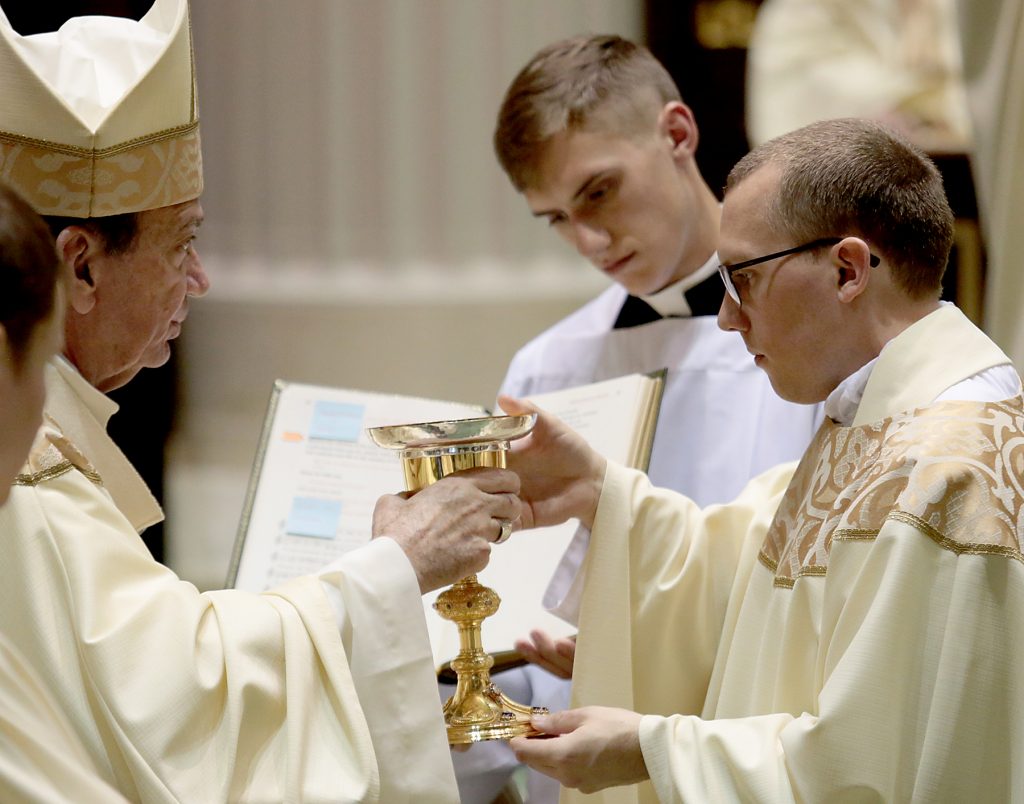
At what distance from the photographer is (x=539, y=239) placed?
685cm

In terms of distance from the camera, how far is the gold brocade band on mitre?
271cm

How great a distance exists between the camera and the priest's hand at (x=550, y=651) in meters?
3.35

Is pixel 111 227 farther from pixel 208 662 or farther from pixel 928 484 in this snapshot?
pixel 928 484

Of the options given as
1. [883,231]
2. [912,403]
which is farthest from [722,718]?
[883,231]

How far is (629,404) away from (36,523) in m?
1.68

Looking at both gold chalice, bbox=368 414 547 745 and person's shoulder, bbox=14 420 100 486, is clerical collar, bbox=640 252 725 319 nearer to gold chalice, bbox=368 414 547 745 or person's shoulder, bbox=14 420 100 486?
gold chalice, bbox=368 414 547 745

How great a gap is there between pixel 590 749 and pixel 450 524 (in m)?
0.49

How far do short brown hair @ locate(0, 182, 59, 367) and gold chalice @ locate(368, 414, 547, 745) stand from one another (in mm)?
916

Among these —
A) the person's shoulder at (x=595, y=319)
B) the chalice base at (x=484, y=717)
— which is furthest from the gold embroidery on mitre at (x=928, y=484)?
the person's shoulder at (x=595, y=319)

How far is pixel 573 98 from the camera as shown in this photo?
4.07m

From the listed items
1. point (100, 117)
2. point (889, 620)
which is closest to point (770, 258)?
point (889, 620)

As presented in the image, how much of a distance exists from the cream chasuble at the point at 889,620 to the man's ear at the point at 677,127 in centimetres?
161

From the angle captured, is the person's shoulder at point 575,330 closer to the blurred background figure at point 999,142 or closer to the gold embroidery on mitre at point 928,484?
the blurred background figure at point 999,142

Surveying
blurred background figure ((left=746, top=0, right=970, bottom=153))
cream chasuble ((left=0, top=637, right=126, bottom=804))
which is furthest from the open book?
blurred background figure ((left=746, top=0, right=970, bottom=153))
